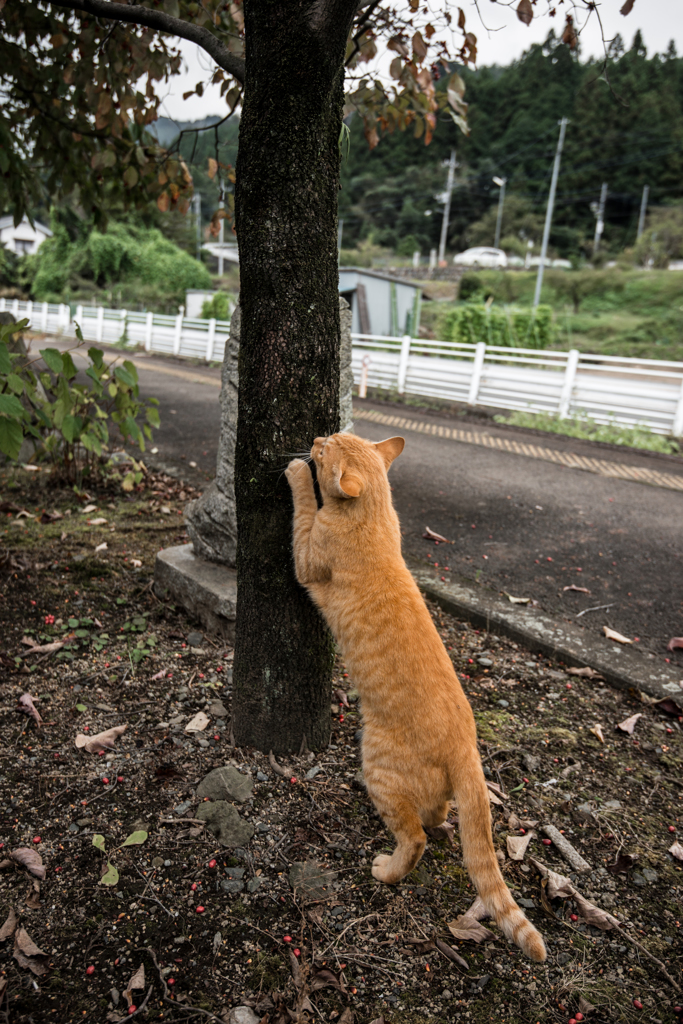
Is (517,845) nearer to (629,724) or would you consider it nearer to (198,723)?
(629,724)

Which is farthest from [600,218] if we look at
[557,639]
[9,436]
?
[9,436]

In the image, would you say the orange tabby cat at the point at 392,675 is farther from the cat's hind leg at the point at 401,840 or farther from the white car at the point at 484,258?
the white car at the point at 484,258

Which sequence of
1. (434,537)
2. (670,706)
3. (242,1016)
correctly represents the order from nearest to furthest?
1. (242,1016)
2. (670,706)
3. (434,537)

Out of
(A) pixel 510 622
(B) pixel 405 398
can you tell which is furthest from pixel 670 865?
(B) pixel 405 398

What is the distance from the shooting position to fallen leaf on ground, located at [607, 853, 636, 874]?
2012mm

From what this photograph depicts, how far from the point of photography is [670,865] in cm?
204

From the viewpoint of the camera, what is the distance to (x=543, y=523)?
5.77m

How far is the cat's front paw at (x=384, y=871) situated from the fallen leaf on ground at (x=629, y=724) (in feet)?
4.71

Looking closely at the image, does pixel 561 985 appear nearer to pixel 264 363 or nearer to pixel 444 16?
pixel 264 363

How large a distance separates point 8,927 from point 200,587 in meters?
1.76

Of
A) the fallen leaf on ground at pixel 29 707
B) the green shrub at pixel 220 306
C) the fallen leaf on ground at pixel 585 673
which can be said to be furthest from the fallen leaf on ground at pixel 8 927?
the green shrub at pixel 220 306

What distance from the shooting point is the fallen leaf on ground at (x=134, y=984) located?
1477mm

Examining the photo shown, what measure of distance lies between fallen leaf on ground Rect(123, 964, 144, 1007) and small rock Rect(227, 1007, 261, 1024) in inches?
9.7

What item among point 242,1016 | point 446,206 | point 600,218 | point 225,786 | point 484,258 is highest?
point 446,206
